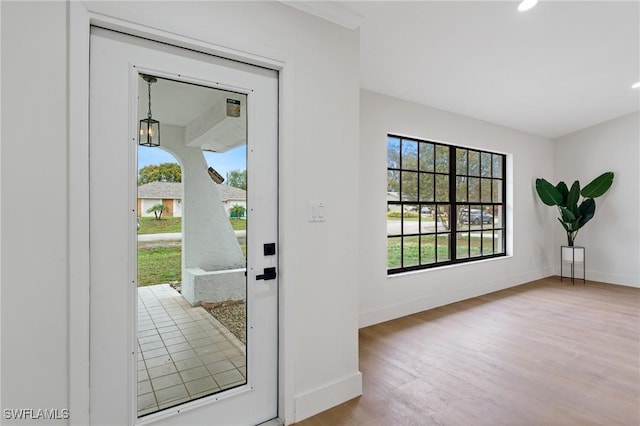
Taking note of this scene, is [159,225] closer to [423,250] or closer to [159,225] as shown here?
[159,225]

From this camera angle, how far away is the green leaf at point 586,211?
5387mm

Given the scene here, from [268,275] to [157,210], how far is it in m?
0.72

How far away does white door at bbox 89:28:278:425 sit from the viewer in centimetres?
153

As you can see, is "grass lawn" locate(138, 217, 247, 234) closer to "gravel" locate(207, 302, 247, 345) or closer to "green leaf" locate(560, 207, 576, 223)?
"gravel" locate(207, 302, 247, 345)

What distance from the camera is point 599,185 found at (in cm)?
527

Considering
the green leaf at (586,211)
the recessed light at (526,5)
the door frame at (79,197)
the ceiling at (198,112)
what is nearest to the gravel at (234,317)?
the door frame at (79,197)

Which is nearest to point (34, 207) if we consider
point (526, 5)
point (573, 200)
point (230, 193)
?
point (230, 193)

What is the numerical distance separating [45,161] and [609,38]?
442 centimetres

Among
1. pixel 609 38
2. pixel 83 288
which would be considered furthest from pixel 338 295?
pixel 609 38

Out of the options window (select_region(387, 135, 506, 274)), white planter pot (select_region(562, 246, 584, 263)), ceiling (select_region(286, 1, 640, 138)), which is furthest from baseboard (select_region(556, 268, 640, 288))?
ceiling (select_region(286, 1, 640, 138))

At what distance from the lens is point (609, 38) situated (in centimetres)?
304

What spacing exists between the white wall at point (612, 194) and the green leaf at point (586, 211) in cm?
34

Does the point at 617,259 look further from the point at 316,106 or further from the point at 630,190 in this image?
the point at 316,106

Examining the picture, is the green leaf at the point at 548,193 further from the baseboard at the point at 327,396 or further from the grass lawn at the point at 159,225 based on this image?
the grass lawn at the point at 159,225
